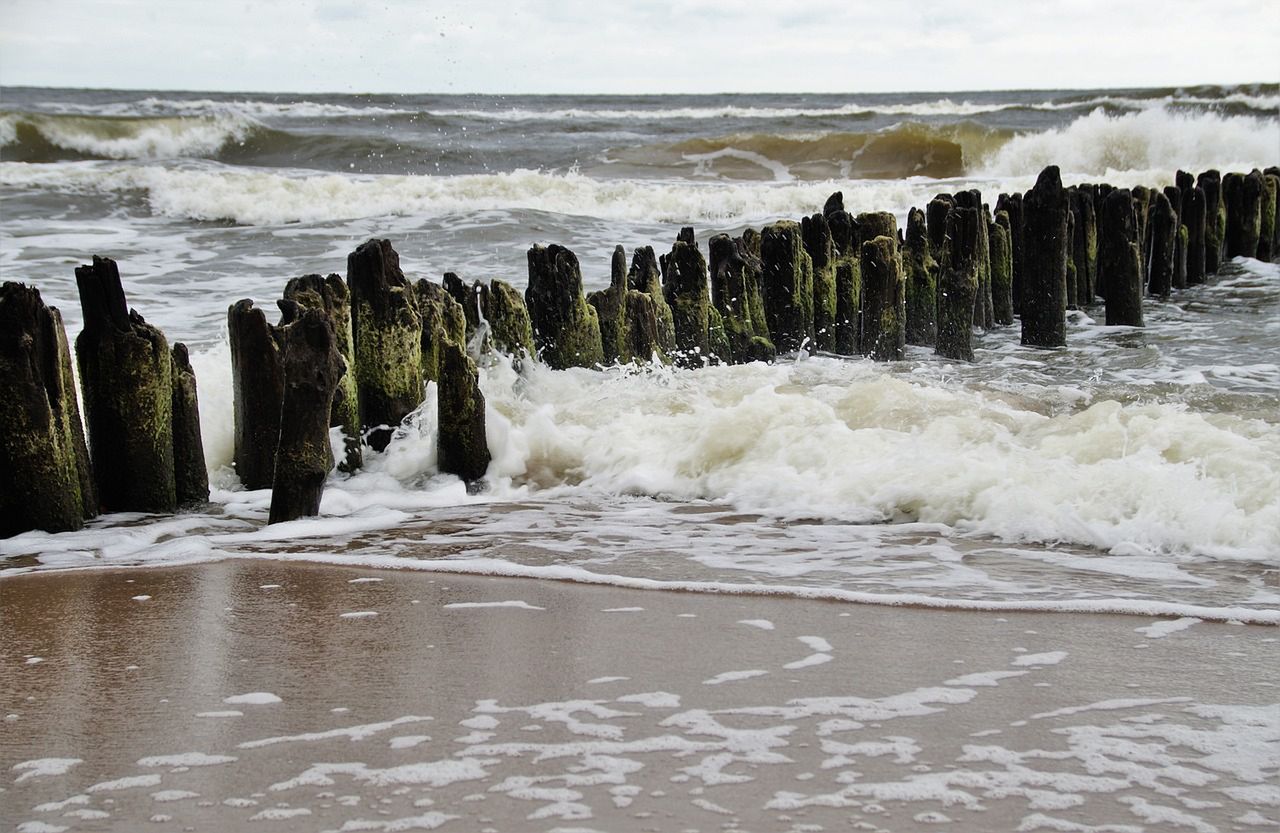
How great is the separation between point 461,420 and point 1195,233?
9432 millimetres

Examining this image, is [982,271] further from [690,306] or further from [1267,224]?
[1267,224]

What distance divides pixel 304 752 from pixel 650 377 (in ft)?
14.1

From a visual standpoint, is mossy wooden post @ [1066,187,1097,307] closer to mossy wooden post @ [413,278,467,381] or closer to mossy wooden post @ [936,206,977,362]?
mossy wooden post @ [936,206,977,362]

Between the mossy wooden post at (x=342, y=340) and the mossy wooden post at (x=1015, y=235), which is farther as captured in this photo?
the mossy wooden post at (x=1015, y=235)

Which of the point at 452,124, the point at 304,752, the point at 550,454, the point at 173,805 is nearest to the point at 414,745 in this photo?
the point at 304,752

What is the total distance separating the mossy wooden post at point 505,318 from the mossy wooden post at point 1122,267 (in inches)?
204

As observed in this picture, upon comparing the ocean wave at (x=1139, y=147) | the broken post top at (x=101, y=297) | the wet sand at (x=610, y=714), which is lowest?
the wet sand at (x=610, y=714)

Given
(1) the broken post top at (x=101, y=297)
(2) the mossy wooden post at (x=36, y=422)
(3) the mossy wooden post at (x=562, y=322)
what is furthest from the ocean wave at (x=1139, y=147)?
(2) the mossy wooden post at (x=36, y=422)

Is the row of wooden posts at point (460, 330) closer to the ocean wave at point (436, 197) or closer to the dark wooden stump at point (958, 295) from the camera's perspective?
the dark wooden stump at point (958, 295)

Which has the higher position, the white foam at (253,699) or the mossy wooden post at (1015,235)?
the mossy wooden post at (1015,235)

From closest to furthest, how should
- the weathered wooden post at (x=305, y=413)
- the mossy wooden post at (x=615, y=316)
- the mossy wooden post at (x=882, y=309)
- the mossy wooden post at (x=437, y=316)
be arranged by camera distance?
the weathered wooden post at (x=305, y=413), the mossy wooden post at (x=437, y=316), the mossy wooden post at (x=615, y=316), the mossy wooden post at (x=882, y=309)

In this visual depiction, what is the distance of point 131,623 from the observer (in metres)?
3.82

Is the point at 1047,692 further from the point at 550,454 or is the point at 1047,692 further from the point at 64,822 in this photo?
the point at 550,454

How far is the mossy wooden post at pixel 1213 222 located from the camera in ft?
42.1
